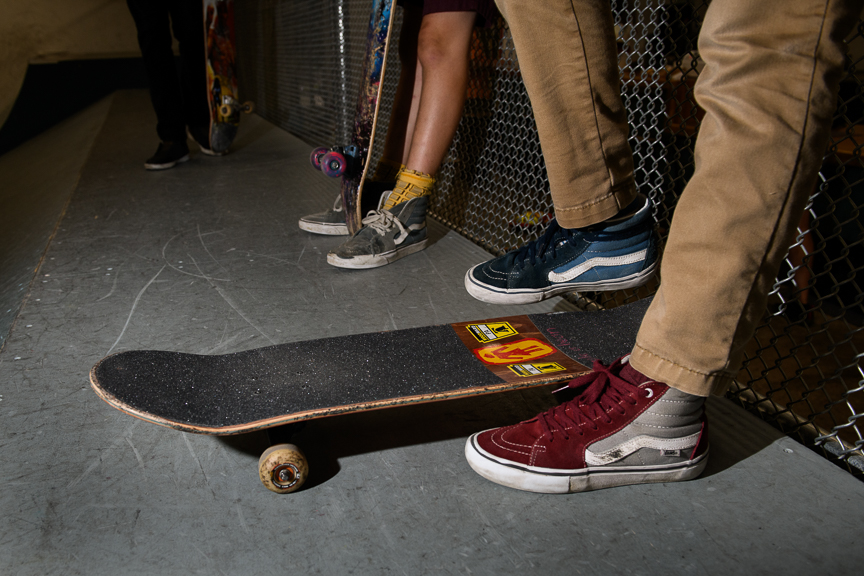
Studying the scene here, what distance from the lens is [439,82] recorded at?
1630mm

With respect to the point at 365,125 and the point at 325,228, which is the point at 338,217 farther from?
the point at 365,125

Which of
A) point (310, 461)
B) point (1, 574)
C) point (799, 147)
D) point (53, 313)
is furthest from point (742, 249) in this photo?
point (53, 313)

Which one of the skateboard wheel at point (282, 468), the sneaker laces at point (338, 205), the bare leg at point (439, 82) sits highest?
the bare leg at point (439, 82)

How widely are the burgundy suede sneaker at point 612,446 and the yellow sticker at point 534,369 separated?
9cm

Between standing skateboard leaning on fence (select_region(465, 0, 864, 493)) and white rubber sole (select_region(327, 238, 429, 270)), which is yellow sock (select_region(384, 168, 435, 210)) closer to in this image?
white rubber sole (select_region(327, 238, 429, 270))

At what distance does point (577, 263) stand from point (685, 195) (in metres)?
0.57

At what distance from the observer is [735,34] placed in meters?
0.64

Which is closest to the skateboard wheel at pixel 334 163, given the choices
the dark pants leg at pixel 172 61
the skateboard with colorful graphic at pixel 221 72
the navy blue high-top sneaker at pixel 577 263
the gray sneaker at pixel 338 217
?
the gray sneaker at pixel 338 217

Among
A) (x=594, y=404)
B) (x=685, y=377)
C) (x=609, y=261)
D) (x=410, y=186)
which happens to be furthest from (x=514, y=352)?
(x=410, y=186)

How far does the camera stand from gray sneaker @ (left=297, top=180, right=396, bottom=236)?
1.83 meters

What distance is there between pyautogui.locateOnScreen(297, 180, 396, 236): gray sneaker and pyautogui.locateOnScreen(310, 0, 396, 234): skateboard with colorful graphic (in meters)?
0.06

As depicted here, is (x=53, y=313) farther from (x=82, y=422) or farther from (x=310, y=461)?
(x=310, y=461)

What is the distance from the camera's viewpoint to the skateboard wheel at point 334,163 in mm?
1723

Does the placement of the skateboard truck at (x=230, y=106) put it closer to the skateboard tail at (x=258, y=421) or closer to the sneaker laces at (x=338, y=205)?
the sneaker laces at (x=338, y=205)
